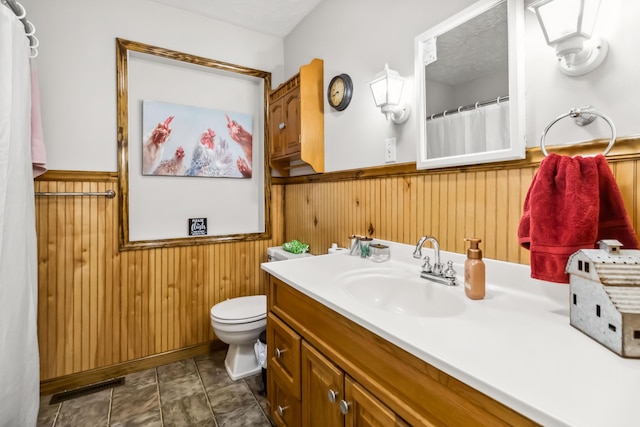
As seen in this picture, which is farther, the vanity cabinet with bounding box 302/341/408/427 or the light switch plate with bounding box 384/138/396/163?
the light switch plate with bounding box 384/138/396/163

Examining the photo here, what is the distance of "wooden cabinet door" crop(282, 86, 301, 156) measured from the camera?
210 centimetres

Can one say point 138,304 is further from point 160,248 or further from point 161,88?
point 161,88

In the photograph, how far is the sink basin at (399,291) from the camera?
44.5 inches

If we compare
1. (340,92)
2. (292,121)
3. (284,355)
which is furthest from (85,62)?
(284,355)

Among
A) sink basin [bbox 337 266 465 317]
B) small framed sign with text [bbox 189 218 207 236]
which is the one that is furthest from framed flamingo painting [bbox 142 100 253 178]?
sink basin [bbox 337 266 465 317]

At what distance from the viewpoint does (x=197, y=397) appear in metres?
1.83

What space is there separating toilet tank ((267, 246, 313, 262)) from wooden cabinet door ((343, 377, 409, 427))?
1.31m

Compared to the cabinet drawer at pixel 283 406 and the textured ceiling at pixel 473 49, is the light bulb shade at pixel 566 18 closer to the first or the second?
the textured ceiling at pixel 473 49

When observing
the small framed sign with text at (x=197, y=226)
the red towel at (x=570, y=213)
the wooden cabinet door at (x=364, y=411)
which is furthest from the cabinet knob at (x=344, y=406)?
the small framed sign with text at (x=197, y=226)

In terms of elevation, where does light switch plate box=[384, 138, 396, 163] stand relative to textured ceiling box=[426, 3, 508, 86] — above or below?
below

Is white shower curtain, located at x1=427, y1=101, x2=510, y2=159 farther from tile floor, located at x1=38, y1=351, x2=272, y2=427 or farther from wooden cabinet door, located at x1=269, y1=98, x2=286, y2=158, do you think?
tile floor, located at x1=38, y1=351, x2=272, y2=427

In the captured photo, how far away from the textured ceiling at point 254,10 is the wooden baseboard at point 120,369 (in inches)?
98.7

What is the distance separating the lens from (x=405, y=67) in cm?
150

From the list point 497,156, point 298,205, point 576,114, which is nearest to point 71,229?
point 298,205
